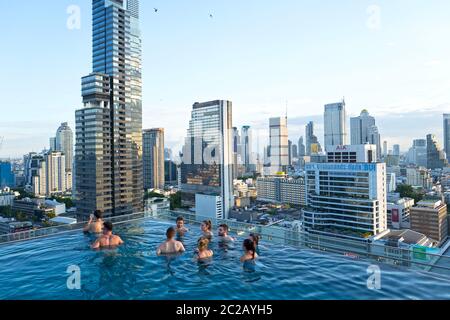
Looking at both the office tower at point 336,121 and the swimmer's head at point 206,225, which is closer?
the swimmer's head at point 206,225

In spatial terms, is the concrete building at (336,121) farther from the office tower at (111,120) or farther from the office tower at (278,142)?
the office tower at (111,120)

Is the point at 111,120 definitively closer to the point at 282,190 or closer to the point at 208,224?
the point at 208,224

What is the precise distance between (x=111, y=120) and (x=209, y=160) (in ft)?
157

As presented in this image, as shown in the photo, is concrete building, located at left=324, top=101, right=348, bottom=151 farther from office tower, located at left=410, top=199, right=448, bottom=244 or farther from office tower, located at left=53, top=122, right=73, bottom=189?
office tower, located at left=53, top=122, right=73, bottom=189

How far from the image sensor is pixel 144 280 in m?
8.50

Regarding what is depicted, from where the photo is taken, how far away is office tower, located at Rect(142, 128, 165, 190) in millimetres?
147000

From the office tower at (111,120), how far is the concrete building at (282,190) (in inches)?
2391

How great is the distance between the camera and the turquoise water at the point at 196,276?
24.5 feet

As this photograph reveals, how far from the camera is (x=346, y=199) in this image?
5853 centimetres

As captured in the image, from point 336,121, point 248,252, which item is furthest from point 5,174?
point 336,121

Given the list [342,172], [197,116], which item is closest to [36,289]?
[342,172]

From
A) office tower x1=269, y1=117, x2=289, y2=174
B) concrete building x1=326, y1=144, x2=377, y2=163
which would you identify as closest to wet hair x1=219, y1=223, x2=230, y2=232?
concrete building x1=326, y1=144, x2=377, y2=163

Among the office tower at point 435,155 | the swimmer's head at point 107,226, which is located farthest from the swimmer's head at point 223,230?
the office tower at point 435,155
